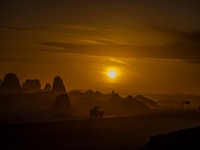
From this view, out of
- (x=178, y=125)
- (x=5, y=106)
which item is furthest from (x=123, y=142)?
(x=5, y=106)

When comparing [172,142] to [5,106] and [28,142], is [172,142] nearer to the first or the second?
[28,142]

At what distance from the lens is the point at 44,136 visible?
69.4 meters

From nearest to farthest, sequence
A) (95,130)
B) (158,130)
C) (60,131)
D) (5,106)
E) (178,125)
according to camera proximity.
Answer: (60,131)
(95,130)
(158,130)
(178,125)
(5,106)

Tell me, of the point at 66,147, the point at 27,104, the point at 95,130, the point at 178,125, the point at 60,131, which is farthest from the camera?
the point at 27,104

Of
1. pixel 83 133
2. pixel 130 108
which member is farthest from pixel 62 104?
pixel 83 133

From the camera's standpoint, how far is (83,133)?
77000 millimetres

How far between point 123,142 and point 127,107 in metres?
114

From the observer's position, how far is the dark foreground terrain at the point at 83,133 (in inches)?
2559

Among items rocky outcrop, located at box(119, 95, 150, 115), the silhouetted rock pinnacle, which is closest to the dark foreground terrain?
the silhouetted rock pinnacle

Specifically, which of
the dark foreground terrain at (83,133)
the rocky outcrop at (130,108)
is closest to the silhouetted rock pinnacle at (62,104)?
the rocky outcrop at (130,108)

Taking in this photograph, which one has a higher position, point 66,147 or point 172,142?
point 172,142

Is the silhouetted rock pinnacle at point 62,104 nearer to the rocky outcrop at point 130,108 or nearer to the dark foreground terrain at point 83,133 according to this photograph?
the rocky outcrop at point 130,108

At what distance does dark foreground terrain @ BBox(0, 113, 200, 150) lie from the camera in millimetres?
65000

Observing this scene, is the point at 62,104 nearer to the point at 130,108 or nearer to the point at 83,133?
the point at 130,108
